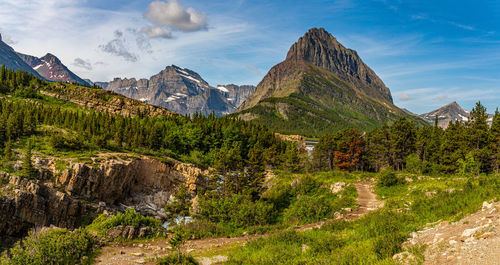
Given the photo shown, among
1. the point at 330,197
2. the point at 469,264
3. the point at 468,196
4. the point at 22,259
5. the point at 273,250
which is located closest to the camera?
the point at 469,264

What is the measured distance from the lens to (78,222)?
32.5m

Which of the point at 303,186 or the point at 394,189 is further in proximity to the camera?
the point at 303,186

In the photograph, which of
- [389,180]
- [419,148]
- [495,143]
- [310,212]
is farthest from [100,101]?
[495,143]

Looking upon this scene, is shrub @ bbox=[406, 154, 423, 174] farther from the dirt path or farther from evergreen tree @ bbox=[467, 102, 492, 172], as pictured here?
the dirt path

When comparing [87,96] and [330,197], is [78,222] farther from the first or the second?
[87,96]

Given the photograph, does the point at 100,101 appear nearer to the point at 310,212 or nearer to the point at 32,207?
the point at 32,207

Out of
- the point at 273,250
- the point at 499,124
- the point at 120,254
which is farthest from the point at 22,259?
the point at 499,124

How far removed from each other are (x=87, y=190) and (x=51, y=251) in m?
26.3

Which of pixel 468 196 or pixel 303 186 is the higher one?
pixel 468 196

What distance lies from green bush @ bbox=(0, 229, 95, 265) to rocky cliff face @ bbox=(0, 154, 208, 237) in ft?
47.2

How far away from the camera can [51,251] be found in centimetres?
1488

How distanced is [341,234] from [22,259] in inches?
778

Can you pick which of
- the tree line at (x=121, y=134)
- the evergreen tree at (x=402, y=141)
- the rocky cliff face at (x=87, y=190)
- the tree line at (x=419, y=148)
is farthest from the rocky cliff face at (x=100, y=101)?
the evergreen tree at (x=402, y=141)

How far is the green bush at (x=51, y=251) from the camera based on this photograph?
14.0 metres
